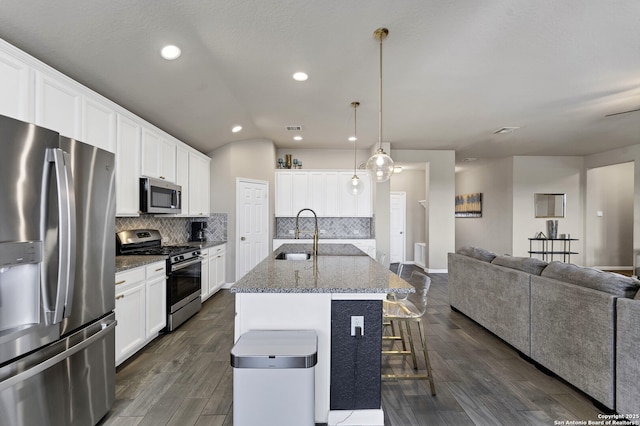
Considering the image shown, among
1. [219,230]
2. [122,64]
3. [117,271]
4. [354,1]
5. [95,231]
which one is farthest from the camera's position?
[219,230]

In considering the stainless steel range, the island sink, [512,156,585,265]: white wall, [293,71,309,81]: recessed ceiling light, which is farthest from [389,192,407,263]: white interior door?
the stainless steel range

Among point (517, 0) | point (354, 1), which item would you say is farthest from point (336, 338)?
point (517, 0)

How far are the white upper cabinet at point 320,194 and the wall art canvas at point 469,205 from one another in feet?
14.4

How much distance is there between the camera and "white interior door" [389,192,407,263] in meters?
8.47

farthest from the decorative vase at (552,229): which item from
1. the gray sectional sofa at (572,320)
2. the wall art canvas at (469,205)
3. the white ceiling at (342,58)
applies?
the gray sectional sofa at (572,320)

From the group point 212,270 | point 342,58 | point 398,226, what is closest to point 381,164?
point 342,58

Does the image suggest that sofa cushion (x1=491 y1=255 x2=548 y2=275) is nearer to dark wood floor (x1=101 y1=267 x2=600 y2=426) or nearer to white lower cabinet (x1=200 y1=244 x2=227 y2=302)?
dark wood floor (x1=101 y1=267 x2=600 y2=426)

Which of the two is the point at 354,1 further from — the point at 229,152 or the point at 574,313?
the point at 229,152

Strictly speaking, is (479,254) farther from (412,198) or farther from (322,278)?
(412,198)

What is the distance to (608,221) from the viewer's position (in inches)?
305

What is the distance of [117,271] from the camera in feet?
8.00

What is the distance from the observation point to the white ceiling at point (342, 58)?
2334 millimetres

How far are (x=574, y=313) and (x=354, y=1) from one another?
2.82 metres

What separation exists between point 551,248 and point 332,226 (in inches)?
221
